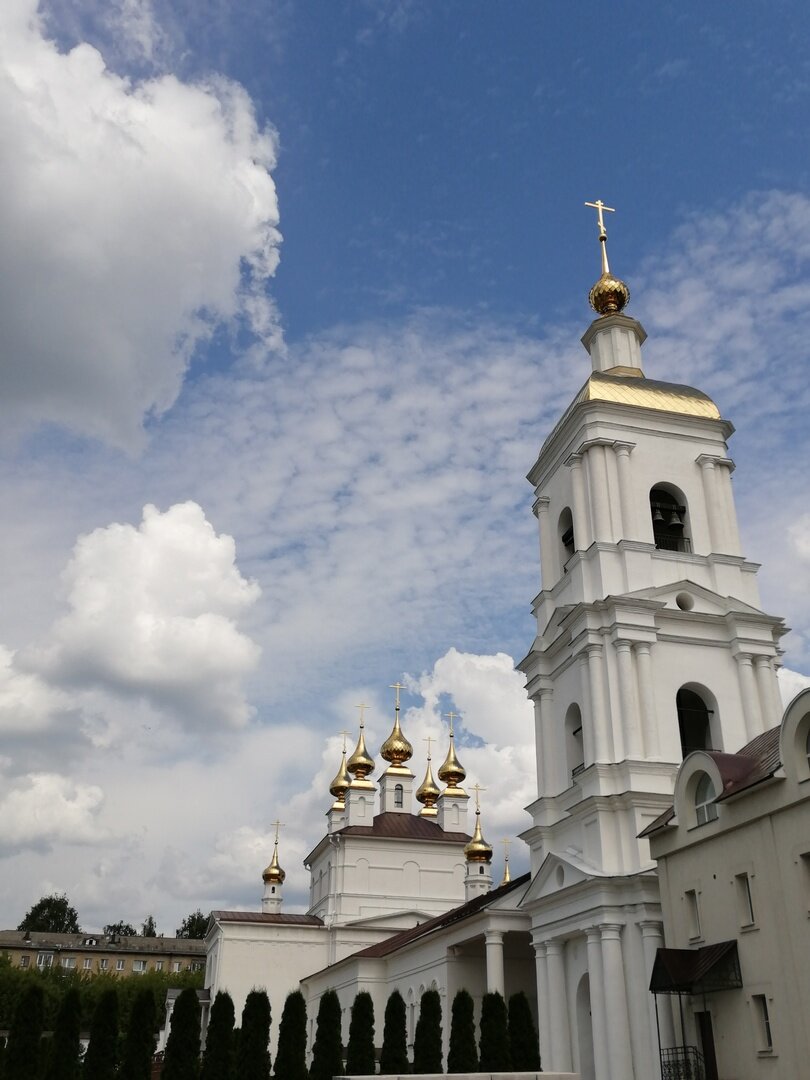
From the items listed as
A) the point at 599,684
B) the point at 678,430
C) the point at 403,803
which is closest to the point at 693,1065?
the point at 599,684

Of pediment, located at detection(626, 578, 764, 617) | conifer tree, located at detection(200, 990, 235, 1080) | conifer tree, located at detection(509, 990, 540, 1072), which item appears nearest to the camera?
conifer tree, located at detection(200, 990, 235, 1080)

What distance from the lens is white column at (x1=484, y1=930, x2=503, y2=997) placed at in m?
25.4

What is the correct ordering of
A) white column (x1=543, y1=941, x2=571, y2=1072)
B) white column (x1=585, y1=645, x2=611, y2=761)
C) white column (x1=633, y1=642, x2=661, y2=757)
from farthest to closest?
1. white column (x1=585, y1=645, x2=611, y2=761)
2. white column (x1=633, y1=642, x2=661, y2=757)
3. white column (x1=543, y1=941, x2=571, y2=1072)

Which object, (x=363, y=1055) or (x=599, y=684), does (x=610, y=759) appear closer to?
(x=599, y=684)

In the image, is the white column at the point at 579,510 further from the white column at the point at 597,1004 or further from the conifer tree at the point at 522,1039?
the conifer tree at the point at 522,1039

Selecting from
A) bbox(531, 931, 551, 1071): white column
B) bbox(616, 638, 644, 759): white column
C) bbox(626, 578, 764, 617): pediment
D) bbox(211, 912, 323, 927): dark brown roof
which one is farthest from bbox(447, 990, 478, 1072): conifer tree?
bbox(211, 912, 323, 927): dark brown roof

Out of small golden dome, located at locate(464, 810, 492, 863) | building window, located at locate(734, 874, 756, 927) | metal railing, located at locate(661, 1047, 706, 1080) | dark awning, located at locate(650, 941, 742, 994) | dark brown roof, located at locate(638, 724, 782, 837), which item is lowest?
metal railing, located at locate(661, 1047, 706, 1080)

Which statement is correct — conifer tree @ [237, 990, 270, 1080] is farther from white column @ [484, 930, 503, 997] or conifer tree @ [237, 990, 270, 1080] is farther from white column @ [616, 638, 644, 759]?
white column @ [616, 638, 644, 759]

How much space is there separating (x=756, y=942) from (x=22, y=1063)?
12.7 meters

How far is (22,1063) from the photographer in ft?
59.1

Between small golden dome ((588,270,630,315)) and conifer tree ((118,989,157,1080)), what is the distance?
69.5ft

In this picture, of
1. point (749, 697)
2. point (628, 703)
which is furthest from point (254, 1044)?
point (749, 697)

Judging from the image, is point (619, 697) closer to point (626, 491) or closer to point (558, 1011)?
point (626, 491)

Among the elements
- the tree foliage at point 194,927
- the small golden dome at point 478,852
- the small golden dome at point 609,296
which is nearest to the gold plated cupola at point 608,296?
the small golden dome at point 609,296
